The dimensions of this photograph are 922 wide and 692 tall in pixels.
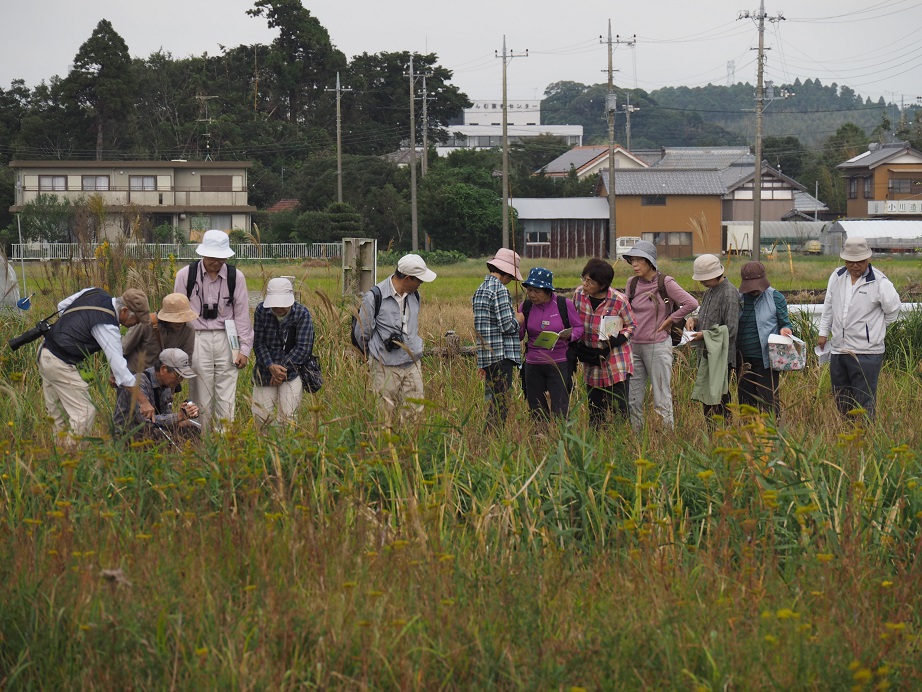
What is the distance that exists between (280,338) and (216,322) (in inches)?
20.9

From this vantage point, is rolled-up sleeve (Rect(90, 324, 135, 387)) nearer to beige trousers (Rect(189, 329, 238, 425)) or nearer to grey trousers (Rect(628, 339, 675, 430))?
beige trousers (Rect(189, 329, 238, 425))

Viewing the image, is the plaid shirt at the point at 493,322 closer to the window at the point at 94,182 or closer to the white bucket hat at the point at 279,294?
the white bucket hat at the point at 279,294

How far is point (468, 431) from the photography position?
621 centimetres

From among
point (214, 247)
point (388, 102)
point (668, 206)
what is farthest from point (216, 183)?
point (214, 247)

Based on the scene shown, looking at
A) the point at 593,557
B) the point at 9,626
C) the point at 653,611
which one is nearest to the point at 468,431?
the point at 593,557

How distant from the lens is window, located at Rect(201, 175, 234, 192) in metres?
47.3

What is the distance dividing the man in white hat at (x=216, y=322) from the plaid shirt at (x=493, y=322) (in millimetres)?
1630

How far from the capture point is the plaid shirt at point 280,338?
24.1 ft

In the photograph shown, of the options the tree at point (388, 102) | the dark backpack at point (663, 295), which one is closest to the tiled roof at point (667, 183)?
the tree at point (388, 102)

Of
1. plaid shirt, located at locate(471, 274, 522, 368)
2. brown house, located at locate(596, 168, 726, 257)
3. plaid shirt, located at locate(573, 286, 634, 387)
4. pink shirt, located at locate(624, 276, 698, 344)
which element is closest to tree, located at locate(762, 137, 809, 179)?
brown house, located at locate(596, 168, 726, 257)

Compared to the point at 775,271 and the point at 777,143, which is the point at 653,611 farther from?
the point at 777,143

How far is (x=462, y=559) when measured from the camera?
446 cm

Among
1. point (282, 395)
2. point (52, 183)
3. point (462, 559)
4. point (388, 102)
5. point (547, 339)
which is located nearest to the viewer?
point (462, 559)

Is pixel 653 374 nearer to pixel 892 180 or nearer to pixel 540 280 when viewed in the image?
pixel 540 280
